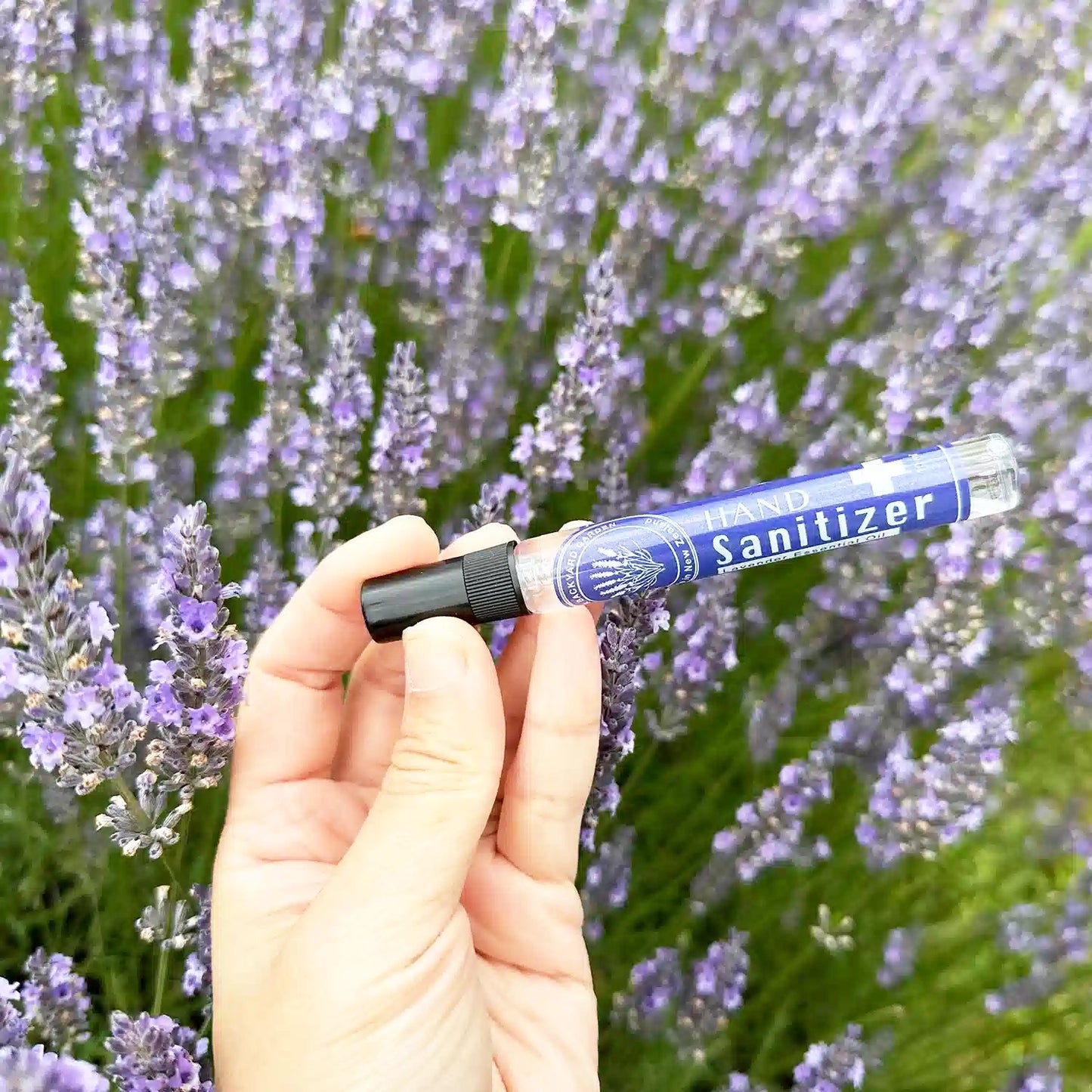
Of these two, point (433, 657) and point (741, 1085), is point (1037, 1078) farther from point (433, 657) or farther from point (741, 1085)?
point (433, 657)

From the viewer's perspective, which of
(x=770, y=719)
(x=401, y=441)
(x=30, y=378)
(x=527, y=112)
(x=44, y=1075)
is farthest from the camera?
(x=527, y=112)

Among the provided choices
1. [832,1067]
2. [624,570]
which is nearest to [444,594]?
[624,570]

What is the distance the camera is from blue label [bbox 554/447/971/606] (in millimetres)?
1277

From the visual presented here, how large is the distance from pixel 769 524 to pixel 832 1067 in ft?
3.47

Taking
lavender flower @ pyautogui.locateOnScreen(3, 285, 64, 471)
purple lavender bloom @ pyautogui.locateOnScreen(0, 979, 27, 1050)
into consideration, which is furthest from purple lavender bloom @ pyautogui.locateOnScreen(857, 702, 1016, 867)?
lavender flower @ pyautogui.locateOnScreen(3, 285, 64, 471)

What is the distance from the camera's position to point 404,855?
1104 mm

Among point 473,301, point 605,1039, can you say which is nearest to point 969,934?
point 605,1039

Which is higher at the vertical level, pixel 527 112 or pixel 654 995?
pixel 527 112

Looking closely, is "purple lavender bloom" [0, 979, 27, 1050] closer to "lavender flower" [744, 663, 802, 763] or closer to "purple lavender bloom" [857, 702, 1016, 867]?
"lavender flower" [744, 663, 802, 763]

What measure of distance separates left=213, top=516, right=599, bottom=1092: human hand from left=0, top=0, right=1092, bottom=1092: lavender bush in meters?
0.14

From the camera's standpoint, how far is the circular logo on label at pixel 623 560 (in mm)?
1300

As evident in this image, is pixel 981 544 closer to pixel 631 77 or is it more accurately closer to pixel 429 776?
pixel 429 776

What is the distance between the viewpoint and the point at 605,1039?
1.91m

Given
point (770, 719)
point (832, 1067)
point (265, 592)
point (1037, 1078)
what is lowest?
point (1037, 1078)
